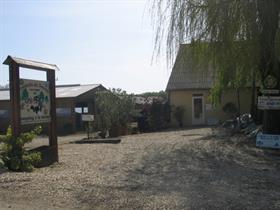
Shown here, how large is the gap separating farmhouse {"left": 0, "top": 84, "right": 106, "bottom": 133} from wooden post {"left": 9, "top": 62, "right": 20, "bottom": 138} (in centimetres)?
2411

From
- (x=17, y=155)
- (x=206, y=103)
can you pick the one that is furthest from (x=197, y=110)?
(x=17, y=155)

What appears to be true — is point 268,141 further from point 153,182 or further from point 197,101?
point 197,101

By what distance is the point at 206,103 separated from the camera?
3644 centimetres

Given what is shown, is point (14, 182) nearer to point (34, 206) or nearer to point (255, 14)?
point (34, 206)

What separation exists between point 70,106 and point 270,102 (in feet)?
80.5

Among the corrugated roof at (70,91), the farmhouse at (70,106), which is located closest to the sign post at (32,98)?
the farmhouse at (70,106)

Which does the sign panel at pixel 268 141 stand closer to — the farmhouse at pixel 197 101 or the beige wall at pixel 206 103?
the farmhouse at pixel 197 101

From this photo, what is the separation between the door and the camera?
1442 inches

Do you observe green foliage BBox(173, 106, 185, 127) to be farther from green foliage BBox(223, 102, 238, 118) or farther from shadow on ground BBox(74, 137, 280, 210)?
shadow on ground BBox(74, 137, 280, 210)

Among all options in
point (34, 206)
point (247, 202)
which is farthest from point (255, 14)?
point (34, 206)

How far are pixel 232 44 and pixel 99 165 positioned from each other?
517cm

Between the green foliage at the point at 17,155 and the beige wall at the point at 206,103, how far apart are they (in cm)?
2313

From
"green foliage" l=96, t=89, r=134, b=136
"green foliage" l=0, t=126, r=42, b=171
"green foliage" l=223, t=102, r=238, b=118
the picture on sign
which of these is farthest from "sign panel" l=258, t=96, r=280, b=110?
"green foliage" l=223, t=102, r=238, b=118

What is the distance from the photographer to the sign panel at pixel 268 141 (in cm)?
1627
